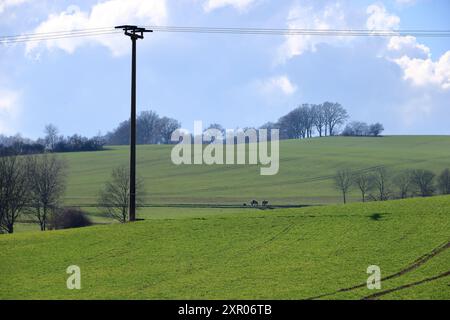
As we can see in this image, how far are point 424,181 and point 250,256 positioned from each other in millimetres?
55680

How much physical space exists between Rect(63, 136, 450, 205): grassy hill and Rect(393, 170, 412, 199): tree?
4.59 metres

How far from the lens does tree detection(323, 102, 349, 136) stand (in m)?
134

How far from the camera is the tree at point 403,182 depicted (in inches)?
2977

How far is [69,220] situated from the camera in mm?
58438

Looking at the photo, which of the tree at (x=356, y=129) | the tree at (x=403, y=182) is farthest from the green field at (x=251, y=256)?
the tree at (x=356, y=129)

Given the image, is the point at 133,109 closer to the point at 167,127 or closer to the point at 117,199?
the point at 117,199

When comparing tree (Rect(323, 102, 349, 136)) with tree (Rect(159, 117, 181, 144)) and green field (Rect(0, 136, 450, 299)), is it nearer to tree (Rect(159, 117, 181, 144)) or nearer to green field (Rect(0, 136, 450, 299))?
tree (Rect(159, 117, 181, 144))

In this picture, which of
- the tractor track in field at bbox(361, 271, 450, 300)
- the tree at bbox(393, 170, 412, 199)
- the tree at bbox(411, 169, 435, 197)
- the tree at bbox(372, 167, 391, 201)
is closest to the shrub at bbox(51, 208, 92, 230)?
the tree at bbox(372, 167, 391, 201)

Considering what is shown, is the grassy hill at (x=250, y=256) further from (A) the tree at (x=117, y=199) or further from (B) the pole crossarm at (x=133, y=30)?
(A) the tree at (x=117, y=199)

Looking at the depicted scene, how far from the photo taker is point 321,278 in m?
21.1

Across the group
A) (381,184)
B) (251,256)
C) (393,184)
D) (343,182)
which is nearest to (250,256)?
(251,256)
